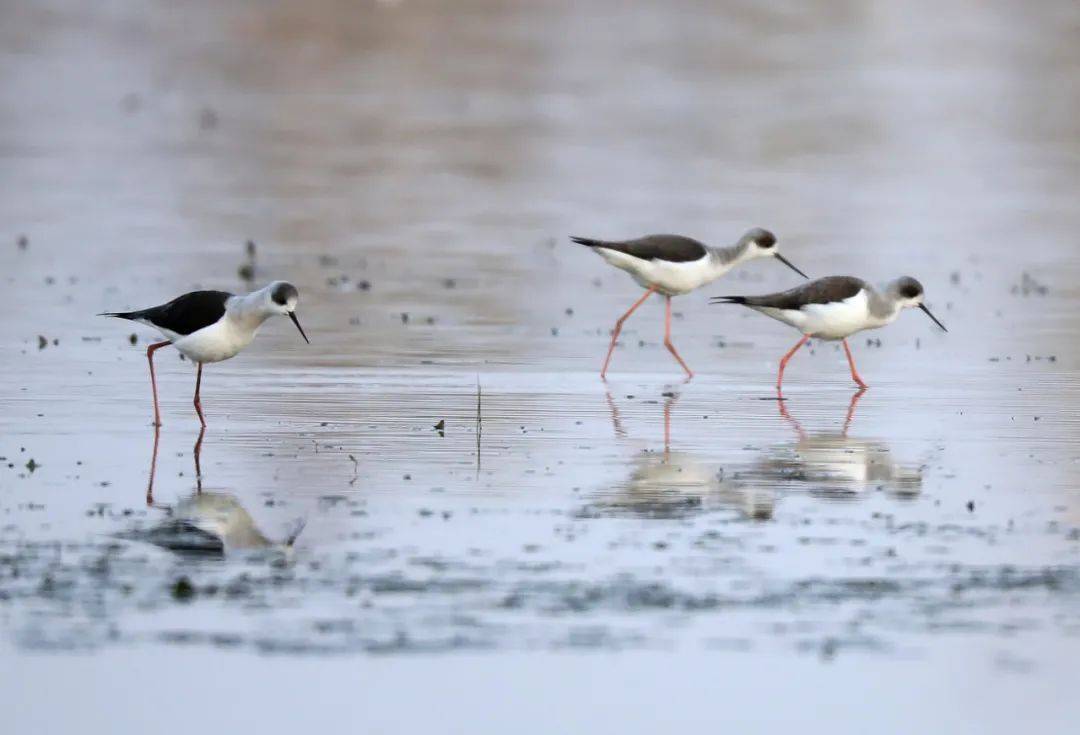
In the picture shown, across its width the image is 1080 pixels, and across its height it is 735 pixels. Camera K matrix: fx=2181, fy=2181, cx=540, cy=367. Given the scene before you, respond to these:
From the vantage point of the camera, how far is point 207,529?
401 inches

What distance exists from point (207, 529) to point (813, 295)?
7307mm

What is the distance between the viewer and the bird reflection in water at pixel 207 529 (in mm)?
9836

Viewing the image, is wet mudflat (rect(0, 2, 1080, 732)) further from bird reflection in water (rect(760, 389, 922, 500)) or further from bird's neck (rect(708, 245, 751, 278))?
bird's neck (rect(708, 245, 751, 278))

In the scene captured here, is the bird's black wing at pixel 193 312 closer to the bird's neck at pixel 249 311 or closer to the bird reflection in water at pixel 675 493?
the bird's neck at pixel 249 311

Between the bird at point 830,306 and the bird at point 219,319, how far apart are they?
3.96m

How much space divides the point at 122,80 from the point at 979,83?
1739 cm

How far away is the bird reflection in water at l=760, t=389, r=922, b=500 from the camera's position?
11516 mm

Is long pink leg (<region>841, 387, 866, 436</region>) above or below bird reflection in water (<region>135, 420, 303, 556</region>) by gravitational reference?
above

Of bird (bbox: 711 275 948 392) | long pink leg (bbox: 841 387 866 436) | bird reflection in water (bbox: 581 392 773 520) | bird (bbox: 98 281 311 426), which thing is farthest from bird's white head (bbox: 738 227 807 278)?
bird reflection in water (bbox: 581 392 773 520)

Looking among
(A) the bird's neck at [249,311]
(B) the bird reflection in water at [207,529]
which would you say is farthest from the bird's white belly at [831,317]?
(B) the bird reflection in water at [207,529]

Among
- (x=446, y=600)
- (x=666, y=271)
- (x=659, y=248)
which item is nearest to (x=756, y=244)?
(x=666, y=271)

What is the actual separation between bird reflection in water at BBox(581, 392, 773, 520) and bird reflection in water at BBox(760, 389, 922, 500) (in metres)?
0.34

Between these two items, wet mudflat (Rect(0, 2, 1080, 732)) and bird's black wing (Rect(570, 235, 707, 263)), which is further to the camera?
bird's black wing (Rect(570, 235, 707, 263))

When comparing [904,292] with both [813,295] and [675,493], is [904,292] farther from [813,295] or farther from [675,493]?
[675,493]
